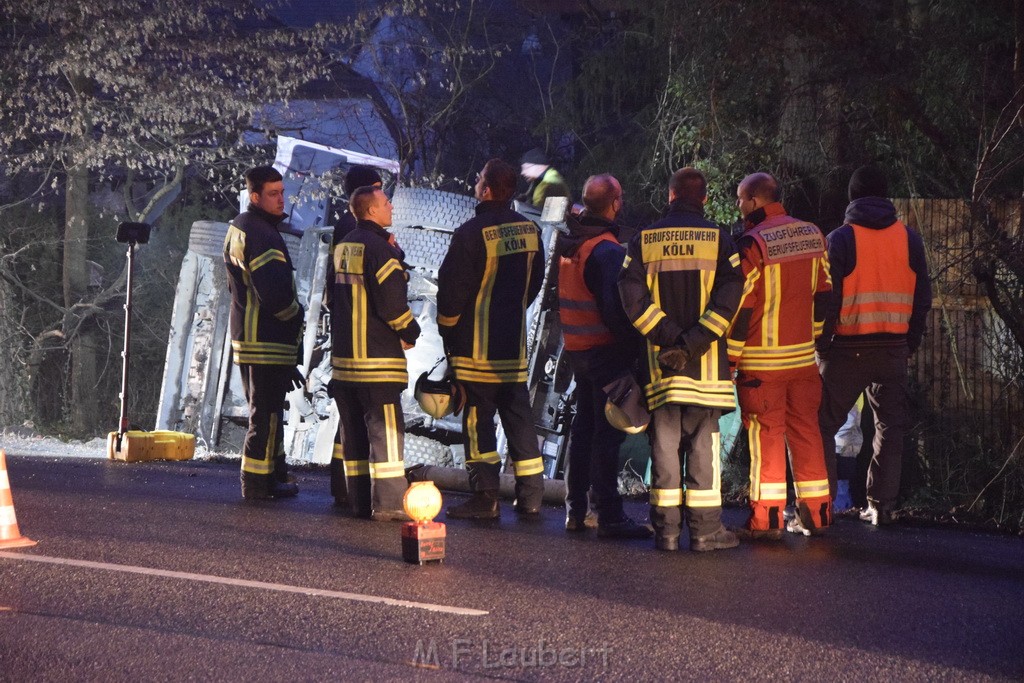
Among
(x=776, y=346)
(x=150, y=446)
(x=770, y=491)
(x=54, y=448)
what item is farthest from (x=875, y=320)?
(x=54, y=448)

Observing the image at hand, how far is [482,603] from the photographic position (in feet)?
17.0

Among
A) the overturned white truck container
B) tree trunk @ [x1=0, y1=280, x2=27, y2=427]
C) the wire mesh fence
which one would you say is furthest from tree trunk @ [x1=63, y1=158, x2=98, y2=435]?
the wire mesh fence

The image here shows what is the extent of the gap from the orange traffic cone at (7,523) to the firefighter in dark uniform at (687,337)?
3.12 meters

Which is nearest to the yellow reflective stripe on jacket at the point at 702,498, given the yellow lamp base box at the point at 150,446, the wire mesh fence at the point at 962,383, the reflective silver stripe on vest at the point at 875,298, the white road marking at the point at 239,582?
the reflective silver stripe on vest at the point at 875,298

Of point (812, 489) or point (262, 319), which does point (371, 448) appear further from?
point (812, 489)

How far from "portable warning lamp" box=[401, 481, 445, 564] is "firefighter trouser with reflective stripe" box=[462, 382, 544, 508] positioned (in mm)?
1385

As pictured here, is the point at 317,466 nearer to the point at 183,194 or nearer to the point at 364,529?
the point at 364,529

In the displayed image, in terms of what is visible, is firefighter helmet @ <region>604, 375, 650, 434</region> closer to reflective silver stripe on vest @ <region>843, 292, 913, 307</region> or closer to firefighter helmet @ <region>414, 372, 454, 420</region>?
Result: firefighter helmet @ <region>414, 372, 454, 420</region>

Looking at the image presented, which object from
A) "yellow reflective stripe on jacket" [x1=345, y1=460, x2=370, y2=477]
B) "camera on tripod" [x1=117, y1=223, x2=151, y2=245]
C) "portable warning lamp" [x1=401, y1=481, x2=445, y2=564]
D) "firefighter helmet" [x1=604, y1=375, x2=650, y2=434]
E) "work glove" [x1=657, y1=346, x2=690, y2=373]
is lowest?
"portable warning lamp" [x1=401, y1=481, x2=445, y2=564]

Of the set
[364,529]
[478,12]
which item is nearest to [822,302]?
[364,529]

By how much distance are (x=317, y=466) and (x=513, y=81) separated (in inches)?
459

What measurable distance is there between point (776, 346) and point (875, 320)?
2.87 feet

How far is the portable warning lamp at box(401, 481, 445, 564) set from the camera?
19.5 ft

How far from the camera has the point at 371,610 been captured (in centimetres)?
502
